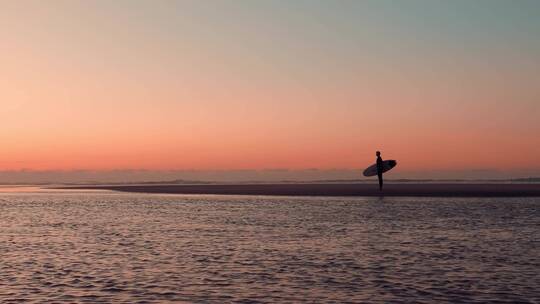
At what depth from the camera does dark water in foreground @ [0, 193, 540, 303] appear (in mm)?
13250

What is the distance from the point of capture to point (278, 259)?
709 inches

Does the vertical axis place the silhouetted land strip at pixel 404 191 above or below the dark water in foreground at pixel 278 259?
above

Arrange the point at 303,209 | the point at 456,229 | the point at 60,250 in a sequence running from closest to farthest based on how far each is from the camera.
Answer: the point at 60,250 → the point at 456,229 → the point at 303,209

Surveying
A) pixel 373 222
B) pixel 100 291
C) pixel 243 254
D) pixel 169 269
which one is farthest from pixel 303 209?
pixel 100 291

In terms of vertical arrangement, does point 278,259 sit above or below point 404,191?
below

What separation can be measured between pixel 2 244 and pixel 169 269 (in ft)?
30.0

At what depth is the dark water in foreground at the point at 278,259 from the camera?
1325 centimetres

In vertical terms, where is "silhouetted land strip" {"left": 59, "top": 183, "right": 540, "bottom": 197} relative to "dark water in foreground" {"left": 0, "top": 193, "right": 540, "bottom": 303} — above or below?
above

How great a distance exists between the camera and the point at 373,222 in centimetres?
2797

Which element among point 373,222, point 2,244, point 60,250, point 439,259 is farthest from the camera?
point 373,222

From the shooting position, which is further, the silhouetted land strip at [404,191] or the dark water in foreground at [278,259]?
the silhouetted land strip at [404,191]

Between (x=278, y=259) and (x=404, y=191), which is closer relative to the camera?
(x=278, y=259)

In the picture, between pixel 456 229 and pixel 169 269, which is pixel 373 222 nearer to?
pixel 456 229

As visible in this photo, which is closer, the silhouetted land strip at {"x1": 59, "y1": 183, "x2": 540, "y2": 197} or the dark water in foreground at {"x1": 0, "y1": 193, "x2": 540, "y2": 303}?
the dark water in foreground at {"x1": 0, "y1": 193, "x2": 540, "y2": 303}
